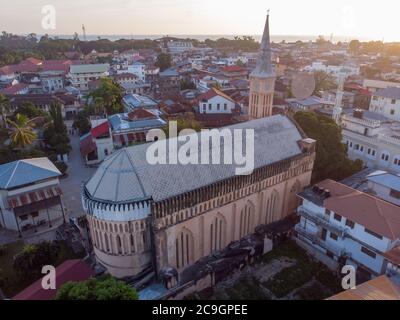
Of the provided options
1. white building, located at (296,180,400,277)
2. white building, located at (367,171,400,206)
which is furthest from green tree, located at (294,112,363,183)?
white building, located at (296,180,400,277)

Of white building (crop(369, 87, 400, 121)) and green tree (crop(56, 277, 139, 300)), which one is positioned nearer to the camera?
green tree (crop(56, 277, 139, 300))

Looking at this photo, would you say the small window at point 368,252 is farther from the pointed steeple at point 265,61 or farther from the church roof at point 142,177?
the pointed steeple at point 265,61

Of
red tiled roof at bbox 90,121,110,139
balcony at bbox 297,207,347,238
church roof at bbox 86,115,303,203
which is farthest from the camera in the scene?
red tiled roof at bbox 90,121,110,139

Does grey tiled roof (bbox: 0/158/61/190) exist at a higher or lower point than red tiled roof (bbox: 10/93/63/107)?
lower

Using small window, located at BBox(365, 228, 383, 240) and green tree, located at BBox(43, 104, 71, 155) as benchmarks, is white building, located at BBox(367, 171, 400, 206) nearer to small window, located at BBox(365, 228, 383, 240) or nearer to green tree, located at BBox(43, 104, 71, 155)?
small window, located at BBox(365, 228, 383, 240)

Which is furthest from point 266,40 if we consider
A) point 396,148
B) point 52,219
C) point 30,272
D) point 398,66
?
point 398,66

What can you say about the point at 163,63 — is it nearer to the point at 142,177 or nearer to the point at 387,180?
the point at 387,180
